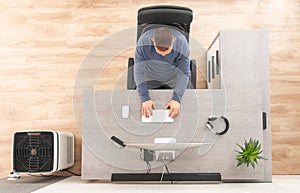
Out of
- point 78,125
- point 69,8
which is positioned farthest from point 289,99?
point 69,8

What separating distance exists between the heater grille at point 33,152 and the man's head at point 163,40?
820 mm

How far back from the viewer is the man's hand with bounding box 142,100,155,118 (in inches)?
102

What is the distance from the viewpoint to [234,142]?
8.54 ft

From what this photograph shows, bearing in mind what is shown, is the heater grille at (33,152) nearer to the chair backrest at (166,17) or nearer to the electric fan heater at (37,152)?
the electric fan heater at (37,152)

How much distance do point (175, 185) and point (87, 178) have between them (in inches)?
19.8

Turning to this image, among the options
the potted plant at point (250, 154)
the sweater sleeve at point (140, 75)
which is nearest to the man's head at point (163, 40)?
the sweater sleeve at point (140, 75)

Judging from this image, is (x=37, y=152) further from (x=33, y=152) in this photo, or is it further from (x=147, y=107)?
(x=147, y=107)

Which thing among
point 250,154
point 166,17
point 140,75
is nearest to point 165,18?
point 166,17

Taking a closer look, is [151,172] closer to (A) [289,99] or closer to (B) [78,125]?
(B) [78,125]

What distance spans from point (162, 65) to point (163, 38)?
0.15 metres

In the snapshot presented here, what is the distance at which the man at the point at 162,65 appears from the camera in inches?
97.9

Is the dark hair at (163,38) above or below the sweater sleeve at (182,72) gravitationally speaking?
above

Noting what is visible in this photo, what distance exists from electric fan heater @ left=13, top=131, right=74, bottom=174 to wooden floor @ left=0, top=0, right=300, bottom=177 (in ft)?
1.55

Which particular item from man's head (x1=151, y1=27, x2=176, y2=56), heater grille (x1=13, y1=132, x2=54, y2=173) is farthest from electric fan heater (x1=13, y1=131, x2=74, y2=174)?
man's head (x1=151, y1=27, x2=176, y2=56)
